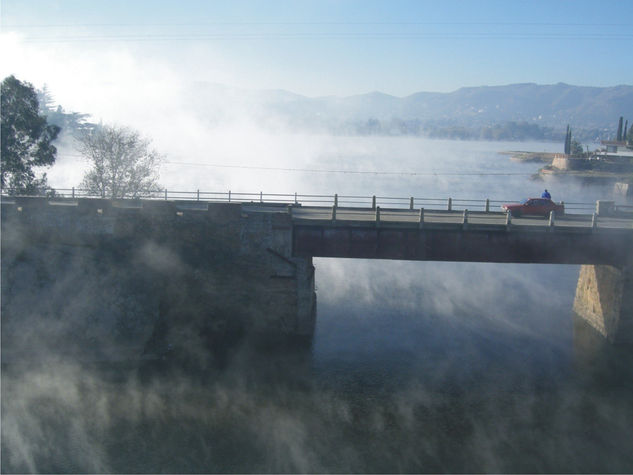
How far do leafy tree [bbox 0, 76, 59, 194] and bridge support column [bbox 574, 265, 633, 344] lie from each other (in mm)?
35431

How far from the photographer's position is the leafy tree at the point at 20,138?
3688 centimetres

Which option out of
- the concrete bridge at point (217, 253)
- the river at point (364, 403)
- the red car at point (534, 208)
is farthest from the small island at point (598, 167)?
the river at point (364, 403)

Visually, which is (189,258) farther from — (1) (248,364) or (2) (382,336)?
(2) (382,336)

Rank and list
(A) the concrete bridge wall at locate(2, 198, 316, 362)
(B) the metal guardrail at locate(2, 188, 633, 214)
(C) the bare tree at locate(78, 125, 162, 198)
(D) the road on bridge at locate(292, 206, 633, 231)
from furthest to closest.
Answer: (C) the bare tree at locate(78, 125, 162, 198)
(B) the metal guardrail at locate(2, 188, 633, 214)
(D) the road on bridge at locate(292, 206, 633, 231)
(A) the concrete bridge wall at locate(2, 198, 316, 362)

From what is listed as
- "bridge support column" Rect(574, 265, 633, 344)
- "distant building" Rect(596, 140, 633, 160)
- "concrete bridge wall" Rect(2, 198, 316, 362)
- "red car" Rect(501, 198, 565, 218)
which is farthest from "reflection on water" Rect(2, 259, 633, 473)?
"distant building" Rect(596, 140, 633, 160)

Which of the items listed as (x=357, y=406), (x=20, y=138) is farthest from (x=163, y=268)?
(x=20, y=138)

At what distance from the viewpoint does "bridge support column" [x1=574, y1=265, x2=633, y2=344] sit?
28.1 m

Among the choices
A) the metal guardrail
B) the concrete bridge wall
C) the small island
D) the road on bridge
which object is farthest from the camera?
the small island

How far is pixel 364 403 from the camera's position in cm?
2345

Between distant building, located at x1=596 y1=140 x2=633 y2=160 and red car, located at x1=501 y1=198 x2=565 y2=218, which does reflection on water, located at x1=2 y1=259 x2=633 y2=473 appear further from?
distant building, located at x1=596 y1=140 x2=633 y2=160

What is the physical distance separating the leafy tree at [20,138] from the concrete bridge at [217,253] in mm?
10132

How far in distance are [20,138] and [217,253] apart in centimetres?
1909

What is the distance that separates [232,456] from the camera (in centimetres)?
1984

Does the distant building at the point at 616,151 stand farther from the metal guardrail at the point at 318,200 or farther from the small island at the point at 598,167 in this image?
the metal guardrail at the point at 318,200
